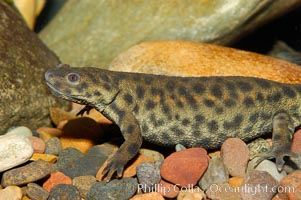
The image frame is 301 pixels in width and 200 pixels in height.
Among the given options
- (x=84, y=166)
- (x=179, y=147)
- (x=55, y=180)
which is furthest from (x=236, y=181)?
(x=55, y=180)

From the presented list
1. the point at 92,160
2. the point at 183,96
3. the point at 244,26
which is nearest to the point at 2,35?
the point at 92,160

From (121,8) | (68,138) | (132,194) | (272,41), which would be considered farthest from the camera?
(272,41)

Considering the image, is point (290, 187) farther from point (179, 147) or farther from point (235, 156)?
point (179, 147)

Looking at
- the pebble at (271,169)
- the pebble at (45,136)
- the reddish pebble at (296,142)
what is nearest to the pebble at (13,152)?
the pebble at (45,136)

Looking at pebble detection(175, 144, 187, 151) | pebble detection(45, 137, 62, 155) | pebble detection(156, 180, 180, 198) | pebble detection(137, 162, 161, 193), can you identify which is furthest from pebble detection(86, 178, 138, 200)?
pebble detection(45, 137, 62, 155)

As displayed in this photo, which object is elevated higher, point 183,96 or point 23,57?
point 183,96

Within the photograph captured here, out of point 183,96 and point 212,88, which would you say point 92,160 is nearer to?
point 183,96

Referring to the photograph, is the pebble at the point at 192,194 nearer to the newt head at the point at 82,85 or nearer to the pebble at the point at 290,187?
the pebble at the point at 290,187
